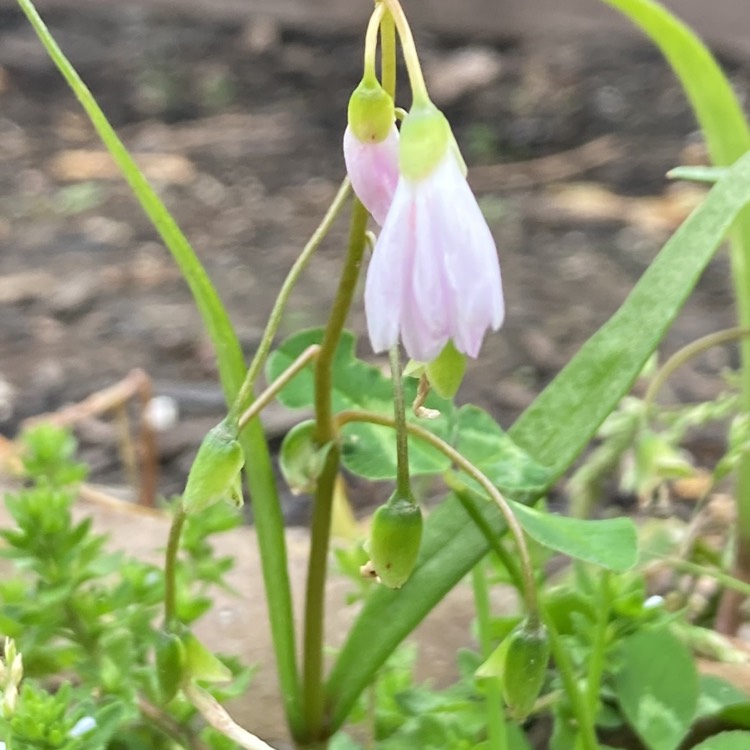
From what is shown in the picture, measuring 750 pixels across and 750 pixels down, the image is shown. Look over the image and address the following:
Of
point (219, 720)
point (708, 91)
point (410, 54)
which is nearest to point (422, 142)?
point (410, 54)

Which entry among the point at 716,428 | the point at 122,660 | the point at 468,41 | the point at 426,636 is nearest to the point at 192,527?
the point at 122,660

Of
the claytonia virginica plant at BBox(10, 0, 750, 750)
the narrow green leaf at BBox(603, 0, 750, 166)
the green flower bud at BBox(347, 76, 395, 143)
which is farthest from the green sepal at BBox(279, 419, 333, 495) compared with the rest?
the narrow green leaf at BBox(603, 0, 750, 166)

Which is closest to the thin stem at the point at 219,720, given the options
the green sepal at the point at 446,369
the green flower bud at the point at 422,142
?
the green sepal at the point at 446,369

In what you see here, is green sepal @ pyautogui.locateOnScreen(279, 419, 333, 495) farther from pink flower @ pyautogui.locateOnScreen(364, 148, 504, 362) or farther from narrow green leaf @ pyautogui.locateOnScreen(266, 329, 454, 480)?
pink flower @ pyautogui.locateOnScreen(364, 148, 504, 362)

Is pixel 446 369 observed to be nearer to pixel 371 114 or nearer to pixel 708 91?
pixel 371 114

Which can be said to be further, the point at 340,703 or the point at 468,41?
the point at 468,41

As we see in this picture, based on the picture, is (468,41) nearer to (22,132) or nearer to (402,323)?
(22,132)
